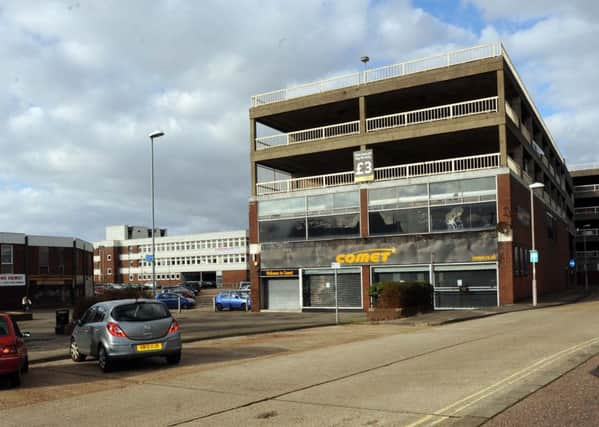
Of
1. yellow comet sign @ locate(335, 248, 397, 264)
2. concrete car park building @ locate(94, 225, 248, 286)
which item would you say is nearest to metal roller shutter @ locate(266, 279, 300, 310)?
yellow comet sign @ locate(335, 248, 397, 264)

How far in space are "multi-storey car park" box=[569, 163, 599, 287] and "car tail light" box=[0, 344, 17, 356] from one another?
75696 millimetres

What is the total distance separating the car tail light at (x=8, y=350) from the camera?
10.9 m

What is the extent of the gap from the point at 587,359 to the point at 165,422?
27.4 ft

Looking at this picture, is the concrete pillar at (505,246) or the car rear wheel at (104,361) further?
the concrete pillar at (505,246)

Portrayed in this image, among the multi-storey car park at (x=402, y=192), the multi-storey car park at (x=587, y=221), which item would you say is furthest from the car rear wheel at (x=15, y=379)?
the multi-storey car park at (x=587, y=221)

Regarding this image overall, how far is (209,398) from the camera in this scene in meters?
9.64

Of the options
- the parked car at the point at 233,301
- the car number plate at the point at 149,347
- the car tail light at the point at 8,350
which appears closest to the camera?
the car tail light at the point at 8,350

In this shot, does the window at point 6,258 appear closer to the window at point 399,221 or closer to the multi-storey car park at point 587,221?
the window at point 399,221

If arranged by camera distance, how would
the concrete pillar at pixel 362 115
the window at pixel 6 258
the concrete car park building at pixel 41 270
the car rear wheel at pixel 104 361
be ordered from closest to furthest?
the car rear wheel at pixel 104 361
the concrete pillar at pixel 362 115
the concrete car park building at pixel 41 270
the window at pixel 6 258

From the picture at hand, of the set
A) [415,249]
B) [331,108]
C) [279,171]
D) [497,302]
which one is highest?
[331,108]

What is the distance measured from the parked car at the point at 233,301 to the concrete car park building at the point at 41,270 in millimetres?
A: 19815

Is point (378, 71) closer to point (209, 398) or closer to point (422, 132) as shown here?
point (422, 132)

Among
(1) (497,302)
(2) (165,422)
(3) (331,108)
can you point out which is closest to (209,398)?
(2) (165,422)

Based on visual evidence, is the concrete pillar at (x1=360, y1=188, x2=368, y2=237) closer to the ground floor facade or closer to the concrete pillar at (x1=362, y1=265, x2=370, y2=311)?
the ground floor facade
